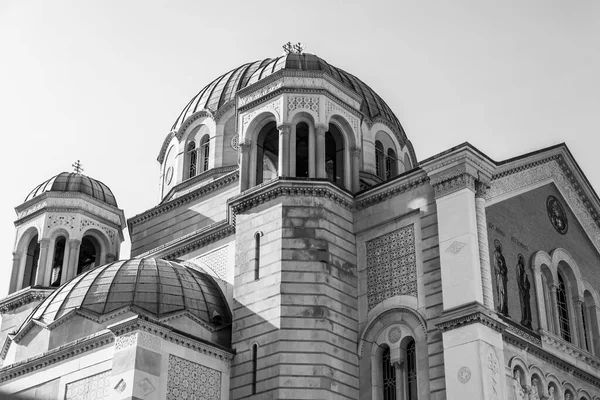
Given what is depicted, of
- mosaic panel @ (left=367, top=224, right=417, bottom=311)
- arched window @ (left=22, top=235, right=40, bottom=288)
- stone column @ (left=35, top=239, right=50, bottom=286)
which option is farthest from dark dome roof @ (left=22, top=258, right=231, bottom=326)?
arched window @ (left=22, top=235, right=40, bottom=288)

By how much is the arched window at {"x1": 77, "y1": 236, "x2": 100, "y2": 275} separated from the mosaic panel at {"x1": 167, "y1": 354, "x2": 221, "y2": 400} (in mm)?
13013

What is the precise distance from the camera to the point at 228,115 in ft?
121

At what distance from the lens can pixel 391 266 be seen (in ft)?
87.1

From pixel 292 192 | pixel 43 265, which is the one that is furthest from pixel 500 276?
pixel 43 265

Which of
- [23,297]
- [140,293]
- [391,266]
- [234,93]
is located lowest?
[140,293]

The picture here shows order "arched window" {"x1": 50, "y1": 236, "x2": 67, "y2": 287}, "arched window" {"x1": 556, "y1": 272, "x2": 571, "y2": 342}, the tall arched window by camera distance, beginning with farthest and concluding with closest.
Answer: "arched window" {"x1": 50, "y1": 236, "x2": 67, "y2": 287}, "arched window" {"x1": 556, "y1": 272, "x2": 571, "y2": 342}, the tall arched window

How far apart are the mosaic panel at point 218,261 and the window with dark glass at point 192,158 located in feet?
21.7

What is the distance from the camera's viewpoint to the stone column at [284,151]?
28194mm

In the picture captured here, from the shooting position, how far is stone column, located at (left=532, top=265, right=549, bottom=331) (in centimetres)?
2696

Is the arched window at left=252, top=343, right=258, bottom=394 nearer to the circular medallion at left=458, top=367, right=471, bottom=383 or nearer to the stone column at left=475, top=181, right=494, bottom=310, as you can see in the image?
the circular medallion at left=458, top=367, right=471, bottom=383

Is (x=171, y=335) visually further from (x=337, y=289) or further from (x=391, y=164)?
(x=391, y=164)

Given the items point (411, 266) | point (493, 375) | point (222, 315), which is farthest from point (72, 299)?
point (493, 375)

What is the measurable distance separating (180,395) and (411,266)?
6.68m

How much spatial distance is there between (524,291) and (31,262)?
61.0 feet
